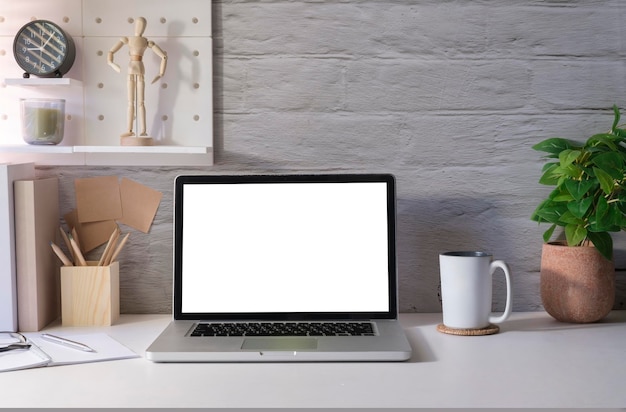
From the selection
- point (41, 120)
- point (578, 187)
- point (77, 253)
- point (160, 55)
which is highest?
point (160, 55)

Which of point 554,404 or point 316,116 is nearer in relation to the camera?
point 554,404

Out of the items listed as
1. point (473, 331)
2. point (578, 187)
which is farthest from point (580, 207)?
point (473, 331)

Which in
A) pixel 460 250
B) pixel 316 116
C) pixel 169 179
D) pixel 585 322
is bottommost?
pixel 585 322

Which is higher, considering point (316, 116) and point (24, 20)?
point (24, 20)

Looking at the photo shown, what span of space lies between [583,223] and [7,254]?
0.99 metres

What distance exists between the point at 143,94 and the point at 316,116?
0.32m

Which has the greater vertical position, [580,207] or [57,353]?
[580,207]

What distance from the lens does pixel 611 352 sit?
1.14 meters

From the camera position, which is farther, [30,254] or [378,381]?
[30,254]

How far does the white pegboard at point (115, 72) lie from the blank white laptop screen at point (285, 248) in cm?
17

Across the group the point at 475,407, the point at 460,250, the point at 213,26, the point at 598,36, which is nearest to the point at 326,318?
the point at 460,250

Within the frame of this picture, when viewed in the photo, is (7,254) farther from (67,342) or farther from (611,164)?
(611,164)

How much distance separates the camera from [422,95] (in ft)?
4.72

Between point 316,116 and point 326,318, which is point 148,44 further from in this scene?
point 326,318
